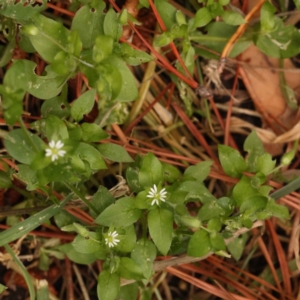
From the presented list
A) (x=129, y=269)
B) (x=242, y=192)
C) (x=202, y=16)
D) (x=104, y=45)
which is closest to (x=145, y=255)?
(x=129, y=269)

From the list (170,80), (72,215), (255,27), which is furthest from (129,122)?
(255,27)

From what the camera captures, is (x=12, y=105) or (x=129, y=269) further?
(x=129, y=269)

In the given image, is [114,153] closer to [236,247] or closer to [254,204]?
[254,204]

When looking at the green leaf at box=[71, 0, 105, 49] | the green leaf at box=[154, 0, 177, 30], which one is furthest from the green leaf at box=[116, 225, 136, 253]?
the green leaf at box=[154, 0, 177, 30]

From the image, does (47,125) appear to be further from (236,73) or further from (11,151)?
(236,73)

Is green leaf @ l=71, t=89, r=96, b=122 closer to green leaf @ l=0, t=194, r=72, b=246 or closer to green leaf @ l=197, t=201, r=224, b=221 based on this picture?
green leaf @ l=0, t=194, r=72, b=246
